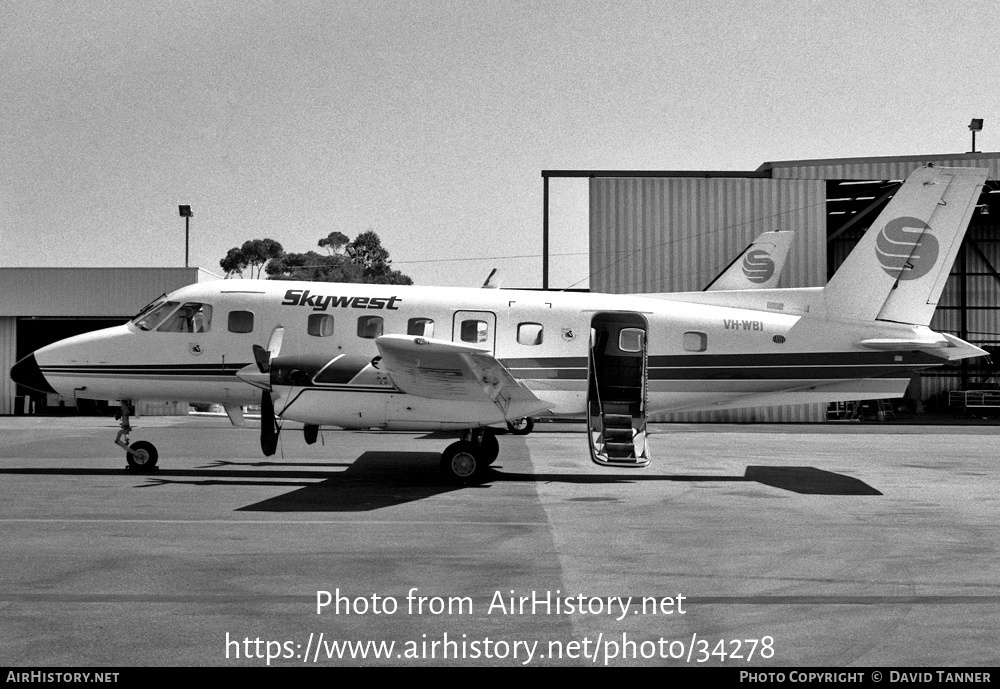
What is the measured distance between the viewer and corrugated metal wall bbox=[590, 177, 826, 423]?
36.9 metres

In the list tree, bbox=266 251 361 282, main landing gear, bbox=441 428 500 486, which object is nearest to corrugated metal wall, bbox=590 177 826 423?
main landing gear, bbox=441 428 500 486

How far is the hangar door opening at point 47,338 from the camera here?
40031 mm

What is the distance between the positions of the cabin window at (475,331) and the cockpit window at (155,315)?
5.09m

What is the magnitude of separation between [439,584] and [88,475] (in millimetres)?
9658

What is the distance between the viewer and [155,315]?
1585 cm

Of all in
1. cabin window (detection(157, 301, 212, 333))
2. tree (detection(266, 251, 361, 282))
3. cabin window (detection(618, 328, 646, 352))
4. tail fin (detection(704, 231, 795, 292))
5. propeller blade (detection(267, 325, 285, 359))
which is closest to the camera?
propeller blade (detection(267, 325, 285, 359))

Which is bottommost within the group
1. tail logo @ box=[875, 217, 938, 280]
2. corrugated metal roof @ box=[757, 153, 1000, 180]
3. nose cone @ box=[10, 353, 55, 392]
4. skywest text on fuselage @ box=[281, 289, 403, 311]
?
nose cone @ box=[10, 353, 55, 392]

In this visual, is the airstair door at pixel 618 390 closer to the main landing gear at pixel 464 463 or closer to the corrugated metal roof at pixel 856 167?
the main landing gear at pixel 464 463

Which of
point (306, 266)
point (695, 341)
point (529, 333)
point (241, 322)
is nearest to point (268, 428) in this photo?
point (241, 322)

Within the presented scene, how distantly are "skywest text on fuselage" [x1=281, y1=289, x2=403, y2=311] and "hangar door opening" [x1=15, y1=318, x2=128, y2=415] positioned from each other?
26.3 m

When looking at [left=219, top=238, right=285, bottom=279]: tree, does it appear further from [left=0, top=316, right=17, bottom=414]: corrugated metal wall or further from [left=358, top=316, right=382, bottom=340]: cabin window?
[left=358, top=316, right=382, bottom=340]: cabin window

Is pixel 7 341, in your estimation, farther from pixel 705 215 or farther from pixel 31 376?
pixel 705 215

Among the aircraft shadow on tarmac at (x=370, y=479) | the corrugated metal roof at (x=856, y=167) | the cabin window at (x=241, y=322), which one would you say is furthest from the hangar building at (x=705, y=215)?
the cabin window at (x=241, y=322)

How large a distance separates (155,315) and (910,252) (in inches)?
512
